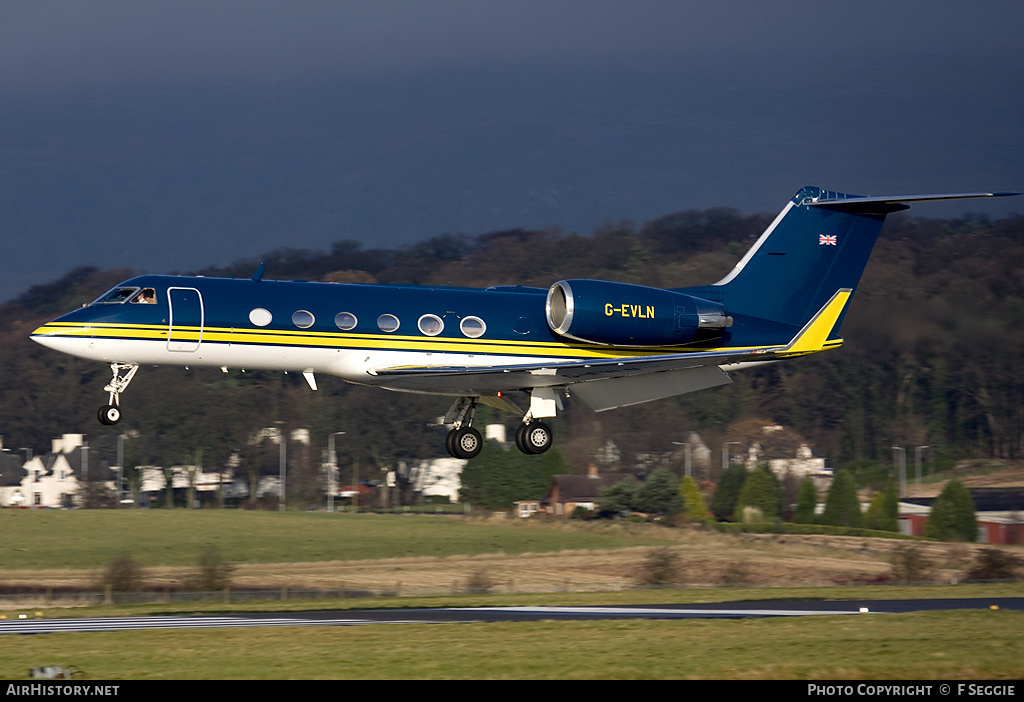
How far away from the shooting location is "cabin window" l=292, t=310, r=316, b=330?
2330 cm

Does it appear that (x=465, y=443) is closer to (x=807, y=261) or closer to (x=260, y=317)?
(x=260, y=317)

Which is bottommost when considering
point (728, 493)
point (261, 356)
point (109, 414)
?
point (728, 493)

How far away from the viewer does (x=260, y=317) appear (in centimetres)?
2320

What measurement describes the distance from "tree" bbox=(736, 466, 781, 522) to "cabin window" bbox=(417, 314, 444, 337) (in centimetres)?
3720

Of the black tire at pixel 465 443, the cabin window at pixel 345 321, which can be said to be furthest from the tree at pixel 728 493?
the cabin window at pixel 345 321

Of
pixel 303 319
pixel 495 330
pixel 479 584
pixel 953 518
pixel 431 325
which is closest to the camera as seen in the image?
pixel 303 319

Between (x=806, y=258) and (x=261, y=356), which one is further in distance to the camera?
(x=806, y=258)

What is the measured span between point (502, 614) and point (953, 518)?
31.6 m

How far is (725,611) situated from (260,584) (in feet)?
64.5

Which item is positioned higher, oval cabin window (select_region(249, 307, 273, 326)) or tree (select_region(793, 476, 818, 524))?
oval cabin window (select_region(249, 307, 273, 326))

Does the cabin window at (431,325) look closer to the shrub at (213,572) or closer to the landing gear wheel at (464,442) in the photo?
the landing gear wheel at (464,442)

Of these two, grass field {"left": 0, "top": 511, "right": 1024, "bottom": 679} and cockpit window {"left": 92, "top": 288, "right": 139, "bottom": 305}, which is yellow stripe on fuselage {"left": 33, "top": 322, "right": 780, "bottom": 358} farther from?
grass field {"left": 0, "top": 511, "right": 1024, "bottom": 679}

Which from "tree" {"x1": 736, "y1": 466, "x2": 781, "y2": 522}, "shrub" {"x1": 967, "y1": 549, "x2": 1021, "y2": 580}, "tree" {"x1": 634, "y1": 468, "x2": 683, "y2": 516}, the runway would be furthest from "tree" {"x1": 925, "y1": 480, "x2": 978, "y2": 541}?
the runway

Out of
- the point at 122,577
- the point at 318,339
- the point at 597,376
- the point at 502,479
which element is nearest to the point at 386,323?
the point at 318,339
